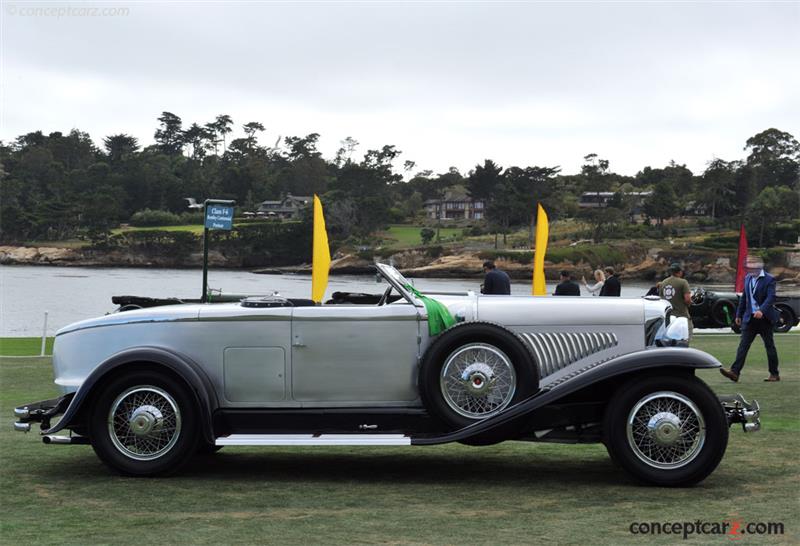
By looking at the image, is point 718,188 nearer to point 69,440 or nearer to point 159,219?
point 159,219

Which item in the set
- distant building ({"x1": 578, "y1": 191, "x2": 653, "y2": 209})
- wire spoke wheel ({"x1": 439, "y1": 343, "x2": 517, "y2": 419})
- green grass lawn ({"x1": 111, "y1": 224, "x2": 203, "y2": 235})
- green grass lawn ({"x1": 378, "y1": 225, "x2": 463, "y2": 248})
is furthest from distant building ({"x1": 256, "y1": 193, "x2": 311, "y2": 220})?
wire spoke wheel ({"x1": 439, "y1": 343, "x2": 517, "y2": 419})

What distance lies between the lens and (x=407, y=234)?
144250mm

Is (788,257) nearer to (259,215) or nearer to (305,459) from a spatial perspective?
(259,215)

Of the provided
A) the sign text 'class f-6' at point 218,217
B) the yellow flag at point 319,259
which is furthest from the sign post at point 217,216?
the yellow flag at point 319,259

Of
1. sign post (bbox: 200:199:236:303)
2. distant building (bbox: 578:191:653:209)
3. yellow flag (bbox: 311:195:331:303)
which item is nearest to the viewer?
yellow flag (bbox: 311:195:331:303)

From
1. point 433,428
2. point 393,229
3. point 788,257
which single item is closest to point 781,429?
point 433,428

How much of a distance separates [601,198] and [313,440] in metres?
144

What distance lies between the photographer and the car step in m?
6.85

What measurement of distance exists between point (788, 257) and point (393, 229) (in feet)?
179

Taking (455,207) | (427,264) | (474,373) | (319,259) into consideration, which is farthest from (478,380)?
(455,207)

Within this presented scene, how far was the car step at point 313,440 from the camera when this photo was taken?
685 cm

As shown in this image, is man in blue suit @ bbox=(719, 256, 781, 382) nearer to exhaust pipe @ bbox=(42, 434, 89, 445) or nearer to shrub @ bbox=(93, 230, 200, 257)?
exhaust pipe @ bbox=(42, 434, 89, 445)

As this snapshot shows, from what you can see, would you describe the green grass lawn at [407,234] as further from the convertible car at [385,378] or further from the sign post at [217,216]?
the convertible car at [385,378]

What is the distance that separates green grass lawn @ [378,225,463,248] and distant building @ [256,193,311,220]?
13.2 metres
